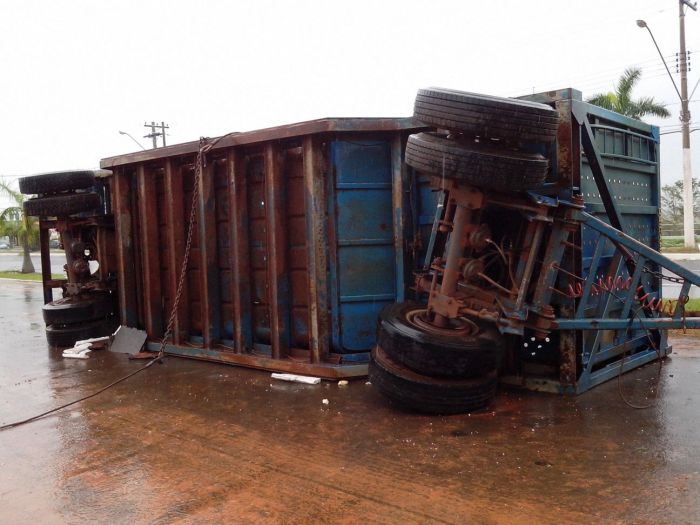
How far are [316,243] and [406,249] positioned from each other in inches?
35.1

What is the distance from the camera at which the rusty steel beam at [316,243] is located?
5.93 metres

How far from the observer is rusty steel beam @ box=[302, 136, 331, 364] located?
5.93m

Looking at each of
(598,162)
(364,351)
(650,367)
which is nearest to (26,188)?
(364,351)

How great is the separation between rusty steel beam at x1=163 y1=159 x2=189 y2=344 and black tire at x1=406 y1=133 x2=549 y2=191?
396cm

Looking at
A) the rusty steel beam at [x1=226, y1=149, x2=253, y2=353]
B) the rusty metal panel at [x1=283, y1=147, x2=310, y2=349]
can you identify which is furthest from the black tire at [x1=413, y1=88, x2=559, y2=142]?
the rusty steel beam at [x1=226, y1=149, x2=253, y2=353]

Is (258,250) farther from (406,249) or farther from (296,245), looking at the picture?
(406,249)

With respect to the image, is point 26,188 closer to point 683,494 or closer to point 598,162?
point 598,162

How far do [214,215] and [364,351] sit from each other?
8.09 ft

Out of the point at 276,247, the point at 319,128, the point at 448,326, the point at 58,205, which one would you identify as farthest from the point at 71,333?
the point at 448,326

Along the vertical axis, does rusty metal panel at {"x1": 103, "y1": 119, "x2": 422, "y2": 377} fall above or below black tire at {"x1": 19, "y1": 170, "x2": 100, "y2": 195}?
below

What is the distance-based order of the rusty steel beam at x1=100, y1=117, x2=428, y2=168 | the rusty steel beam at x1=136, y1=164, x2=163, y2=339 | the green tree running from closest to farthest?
the rusty steel beam at x1=100, y1=117, x2=428, y2=168 < the rusty steel beam at x1=136, y1=164, x2=163, y2=339 < the green tree

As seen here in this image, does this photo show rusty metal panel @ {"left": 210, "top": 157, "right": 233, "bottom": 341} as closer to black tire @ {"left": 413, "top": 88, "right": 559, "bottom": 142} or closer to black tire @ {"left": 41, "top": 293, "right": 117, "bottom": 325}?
black tire @ {"left": 41, "top": 293, "right": 117, "bottom": 325}

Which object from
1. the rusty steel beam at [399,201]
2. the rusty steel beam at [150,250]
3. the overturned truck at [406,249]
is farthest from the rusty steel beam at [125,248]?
the rusty steel beam at [399,201]

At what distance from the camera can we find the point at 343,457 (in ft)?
13.1
